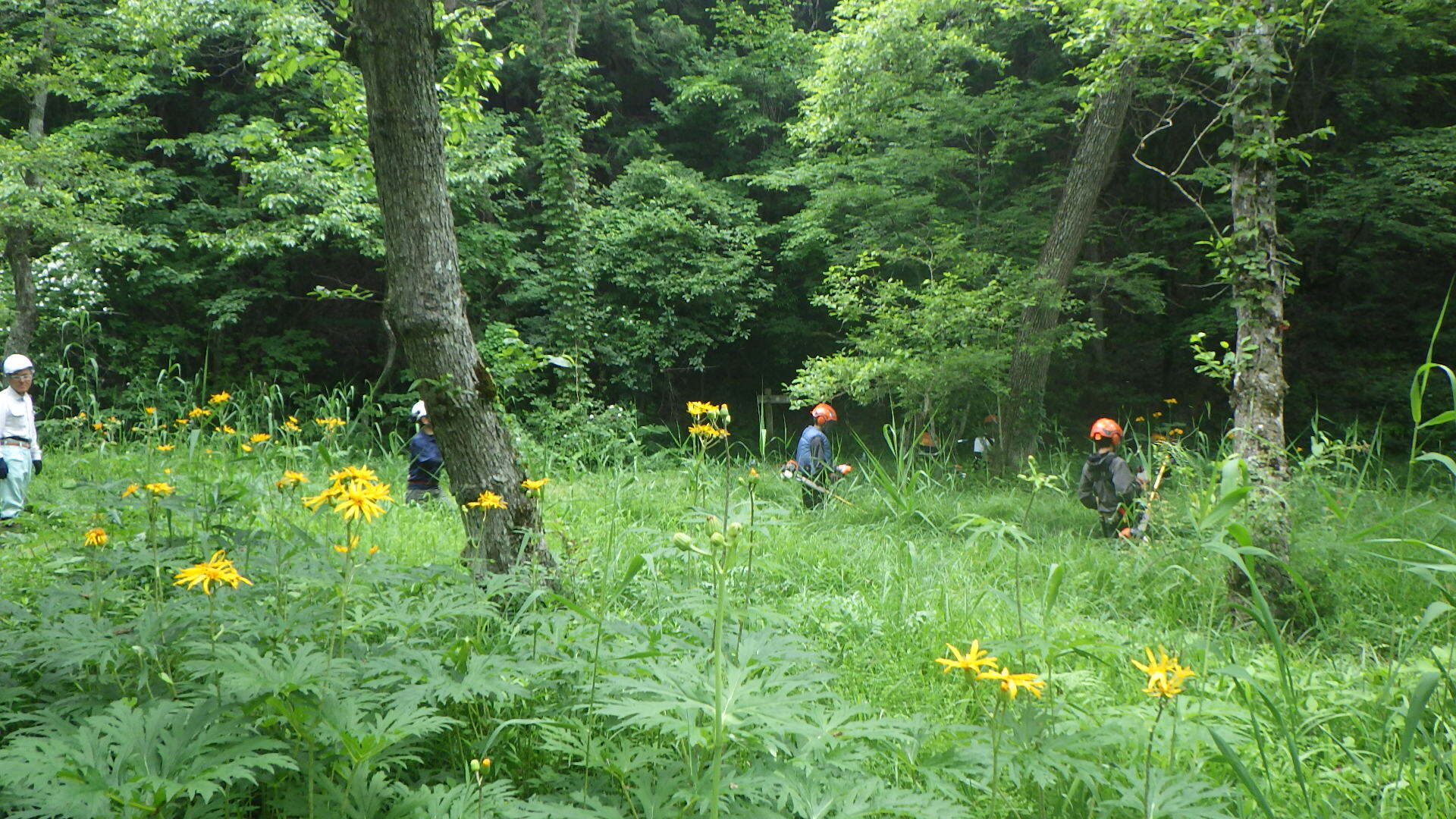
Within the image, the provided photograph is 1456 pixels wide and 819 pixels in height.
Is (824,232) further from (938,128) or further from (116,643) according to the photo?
(116,643)

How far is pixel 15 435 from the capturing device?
16.7 ft

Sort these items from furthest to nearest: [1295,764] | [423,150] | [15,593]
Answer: [423,150] < [15,593] < [1295,764]

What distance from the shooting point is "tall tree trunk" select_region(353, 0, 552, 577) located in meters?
2.71

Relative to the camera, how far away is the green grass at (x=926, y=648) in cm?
143

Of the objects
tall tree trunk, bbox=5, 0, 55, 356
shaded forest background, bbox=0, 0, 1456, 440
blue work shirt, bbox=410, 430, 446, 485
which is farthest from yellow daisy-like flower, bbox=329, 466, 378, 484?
tall tree trunk, bbox=5, 0, 55, 356

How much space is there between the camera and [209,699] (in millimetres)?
1304

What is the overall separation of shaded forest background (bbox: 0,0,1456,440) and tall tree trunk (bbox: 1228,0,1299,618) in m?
3.34

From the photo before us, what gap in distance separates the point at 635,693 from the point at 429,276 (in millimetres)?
1788

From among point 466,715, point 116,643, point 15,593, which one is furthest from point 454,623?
point 15,593

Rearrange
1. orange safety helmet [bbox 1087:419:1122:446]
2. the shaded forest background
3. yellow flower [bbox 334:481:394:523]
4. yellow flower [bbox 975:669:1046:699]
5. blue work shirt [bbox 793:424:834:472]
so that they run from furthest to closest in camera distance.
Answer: the shaded forest background → blue work shirt [bbox 793:424:834:472] → orange safety helmet [bbox 1087:419:1122:446] → yellow flower [bbox 334:481:394:523] → yellow flower [bbox 975:669:1046:699]

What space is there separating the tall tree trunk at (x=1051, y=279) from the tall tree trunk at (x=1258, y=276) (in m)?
4.47

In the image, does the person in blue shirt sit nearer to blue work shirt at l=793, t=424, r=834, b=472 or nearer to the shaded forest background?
blue work shirt at l=793, t=424, r=834, b=472

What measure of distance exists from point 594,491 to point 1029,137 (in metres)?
7.01

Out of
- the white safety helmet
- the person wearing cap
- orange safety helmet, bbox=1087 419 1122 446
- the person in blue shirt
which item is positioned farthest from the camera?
the person in blue shirt
